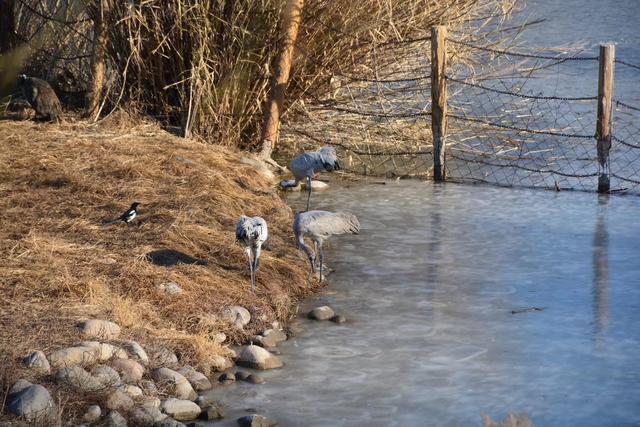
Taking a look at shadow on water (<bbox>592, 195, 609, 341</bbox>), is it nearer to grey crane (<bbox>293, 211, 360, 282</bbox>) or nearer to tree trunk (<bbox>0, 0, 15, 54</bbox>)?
grey crane (<bbox>293, 211, 360, 282</bbox>)

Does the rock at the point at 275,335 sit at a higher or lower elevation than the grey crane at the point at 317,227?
lower

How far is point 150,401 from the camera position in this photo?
4742 mm

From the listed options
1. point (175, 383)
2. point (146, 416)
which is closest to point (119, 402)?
point (146, 416)

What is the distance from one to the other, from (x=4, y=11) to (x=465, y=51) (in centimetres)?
488

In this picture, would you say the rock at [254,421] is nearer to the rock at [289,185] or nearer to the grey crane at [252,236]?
the grey crane at [252,236]

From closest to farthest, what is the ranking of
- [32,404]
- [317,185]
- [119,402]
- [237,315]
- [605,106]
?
1. [32,404]
2. [119,402]
3. [237,315]
4. [605,106]
5. [317,185]

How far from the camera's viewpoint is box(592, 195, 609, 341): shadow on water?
604 cm

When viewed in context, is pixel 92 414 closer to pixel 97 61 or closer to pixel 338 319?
pixel 338 319

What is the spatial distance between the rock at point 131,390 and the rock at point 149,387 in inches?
2.0

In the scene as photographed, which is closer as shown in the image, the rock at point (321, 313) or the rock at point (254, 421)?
the rock at point (254, 421)

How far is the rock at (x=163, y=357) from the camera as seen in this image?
17.0 feet

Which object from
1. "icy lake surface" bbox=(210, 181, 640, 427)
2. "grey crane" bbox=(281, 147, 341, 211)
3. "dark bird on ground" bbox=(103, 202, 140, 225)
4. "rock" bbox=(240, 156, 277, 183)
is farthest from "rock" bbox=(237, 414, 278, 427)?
"rock" bbox=(240, 156, 277, 183)

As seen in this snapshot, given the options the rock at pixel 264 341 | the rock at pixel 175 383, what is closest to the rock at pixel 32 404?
the rock at pixel 175 383

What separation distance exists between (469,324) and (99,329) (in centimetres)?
195
